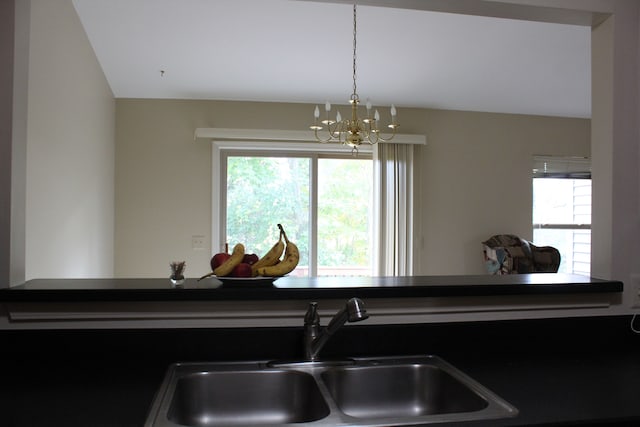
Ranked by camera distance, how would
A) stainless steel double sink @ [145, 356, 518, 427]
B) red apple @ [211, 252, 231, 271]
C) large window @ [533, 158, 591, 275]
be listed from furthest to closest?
large window @ [533, 158, 591, 275]
red apple @ [211, 252, 231, 271]
stainless steel double sink @ [145, 356, 518, 427]

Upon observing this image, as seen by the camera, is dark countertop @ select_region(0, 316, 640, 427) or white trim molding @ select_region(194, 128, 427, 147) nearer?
Result: dark countertop @ select_region(0, 316, 640, 427)

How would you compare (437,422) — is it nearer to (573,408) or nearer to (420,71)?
(573,408)

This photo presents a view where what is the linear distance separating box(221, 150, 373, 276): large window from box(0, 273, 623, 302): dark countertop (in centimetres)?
298

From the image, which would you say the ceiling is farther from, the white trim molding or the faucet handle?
the faucet handle

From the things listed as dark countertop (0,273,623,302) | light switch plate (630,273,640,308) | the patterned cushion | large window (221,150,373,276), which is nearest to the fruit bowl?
dark countertop (0,273,623,302)

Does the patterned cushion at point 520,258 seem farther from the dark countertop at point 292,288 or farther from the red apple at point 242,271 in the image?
the red apple at point 242,271

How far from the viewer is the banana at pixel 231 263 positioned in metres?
1.28

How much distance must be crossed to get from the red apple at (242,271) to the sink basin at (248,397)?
272 millimetres

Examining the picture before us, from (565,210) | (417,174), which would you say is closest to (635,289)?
(417,174)

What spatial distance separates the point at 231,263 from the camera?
1.28 m

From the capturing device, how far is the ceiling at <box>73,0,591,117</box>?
3082 mm

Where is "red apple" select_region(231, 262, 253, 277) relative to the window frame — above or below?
below

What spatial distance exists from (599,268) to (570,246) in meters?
3.99

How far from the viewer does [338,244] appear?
457cm
